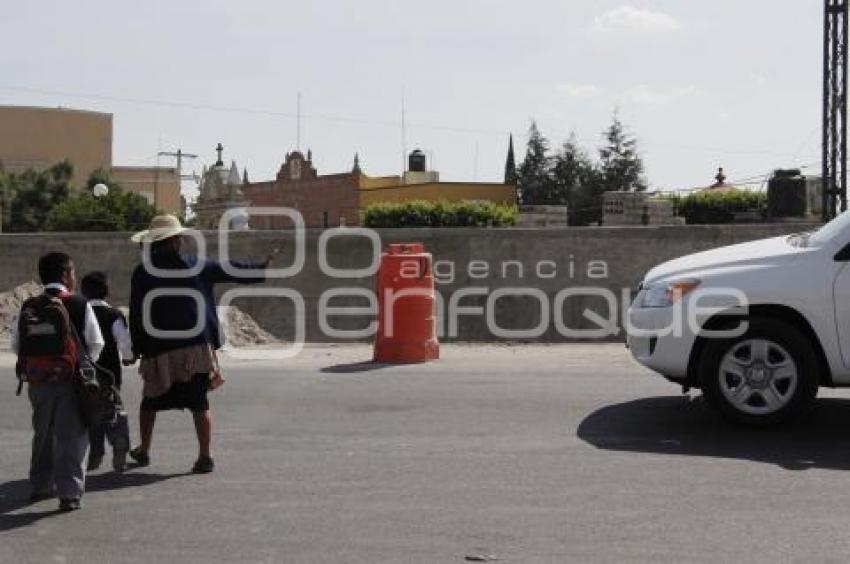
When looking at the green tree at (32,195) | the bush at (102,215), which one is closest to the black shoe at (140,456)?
the bush at (102,215)

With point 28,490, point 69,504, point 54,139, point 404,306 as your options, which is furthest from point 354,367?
point 54,139

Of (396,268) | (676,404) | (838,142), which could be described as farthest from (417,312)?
(838,142)

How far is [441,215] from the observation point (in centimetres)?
3100

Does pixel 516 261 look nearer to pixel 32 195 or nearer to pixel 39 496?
pixel 39 496

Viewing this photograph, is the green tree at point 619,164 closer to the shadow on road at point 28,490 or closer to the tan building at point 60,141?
the tan building at point 60,141

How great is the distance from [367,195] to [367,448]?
5152 centimetres

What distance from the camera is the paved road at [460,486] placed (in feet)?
18.2

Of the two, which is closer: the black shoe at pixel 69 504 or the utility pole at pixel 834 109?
the black shoe at pixel 69 504

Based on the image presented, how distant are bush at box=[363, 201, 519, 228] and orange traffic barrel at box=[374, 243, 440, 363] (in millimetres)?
17228

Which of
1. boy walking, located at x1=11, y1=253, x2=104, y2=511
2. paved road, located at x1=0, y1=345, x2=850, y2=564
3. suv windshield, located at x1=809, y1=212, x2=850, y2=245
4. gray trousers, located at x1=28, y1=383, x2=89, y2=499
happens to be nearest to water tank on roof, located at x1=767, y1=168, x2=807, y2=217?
paved road, located at x1=0, y1=345, x2=850, y2=564

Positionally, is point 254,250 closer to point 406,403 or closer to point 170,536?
point 406,403

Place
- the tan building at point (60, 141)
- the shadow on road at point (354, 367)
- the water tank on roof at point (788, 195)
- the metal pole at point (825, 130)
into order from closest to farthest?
the shadow on road at point (354, 367) → the water tank on roof at point (788, 195) → the metal pole at point (825, 130) → the tan building at point (60, 141)

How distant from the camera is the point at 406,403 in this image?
982cm

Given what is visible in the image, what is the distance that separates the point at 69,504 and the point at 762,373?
15.6 ft
